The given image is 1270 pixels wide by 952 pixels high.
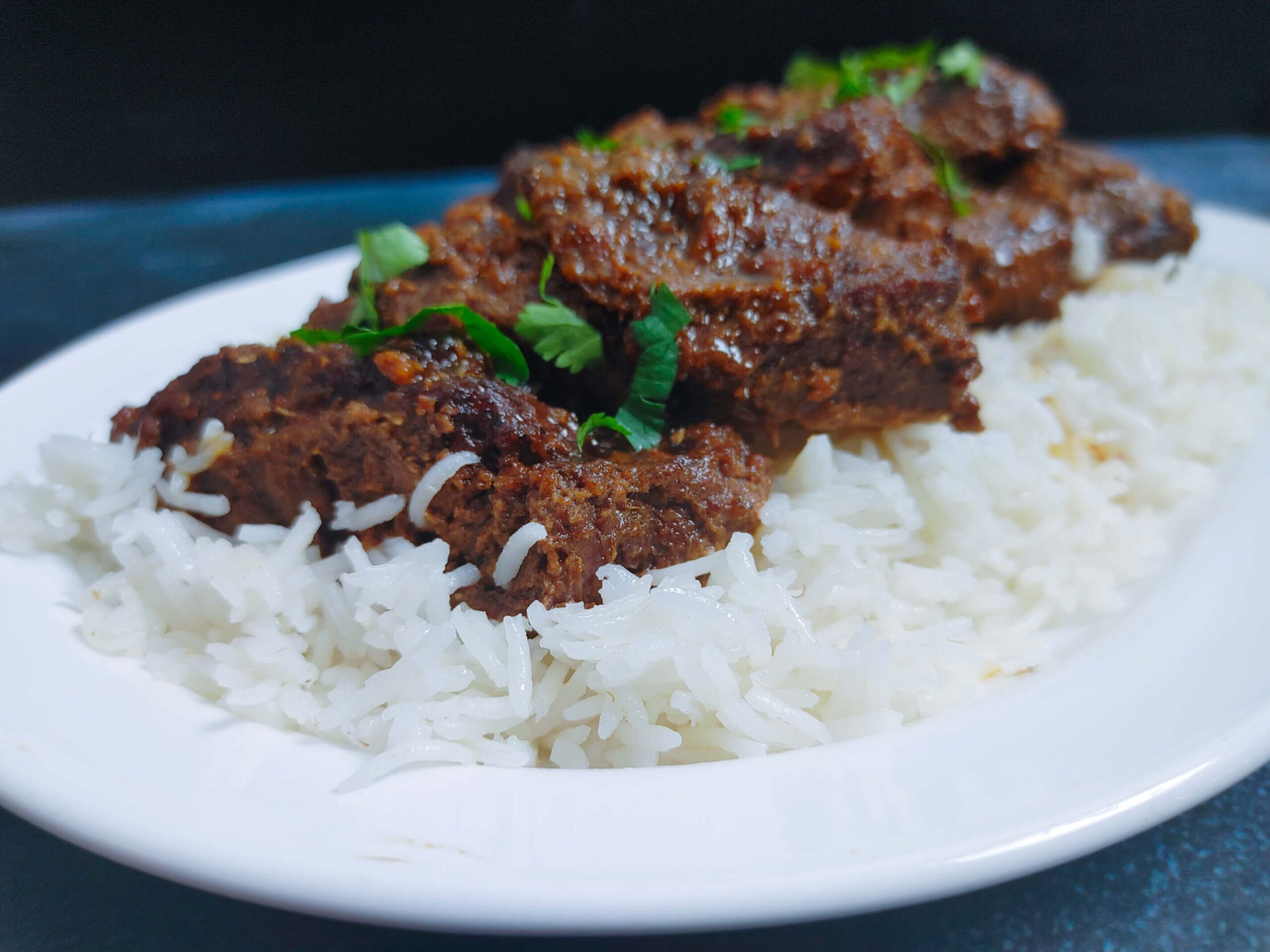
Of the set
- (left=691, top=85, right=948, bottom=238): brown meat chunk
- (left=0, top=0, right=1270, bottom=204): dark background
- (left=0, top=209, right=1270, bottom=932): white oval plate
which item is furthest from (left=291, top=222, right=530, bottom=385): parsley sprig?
(left=0, top=0, right=1270, bottom=204): dark background

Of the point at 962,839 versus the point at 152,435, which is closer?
the point at 962,839

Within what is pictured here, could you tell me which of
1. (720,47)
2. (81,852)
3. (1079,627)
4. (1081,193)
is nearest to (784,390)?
(1079,627)

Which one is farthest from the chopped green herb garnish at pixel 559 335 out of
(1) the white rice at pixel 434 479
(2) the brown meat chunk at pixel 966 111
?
(2) the brown meat chunk at pixel 966 111

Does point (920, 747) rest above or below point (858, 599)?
above

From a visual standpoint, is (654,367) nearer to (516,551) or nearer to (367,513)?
(516,551)

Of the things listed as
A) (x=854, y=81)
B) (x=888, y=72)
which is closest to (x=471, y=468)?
(x=854, y=81)

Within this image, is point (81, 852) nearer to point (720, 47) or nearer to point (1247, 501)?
point (1247, 501)
